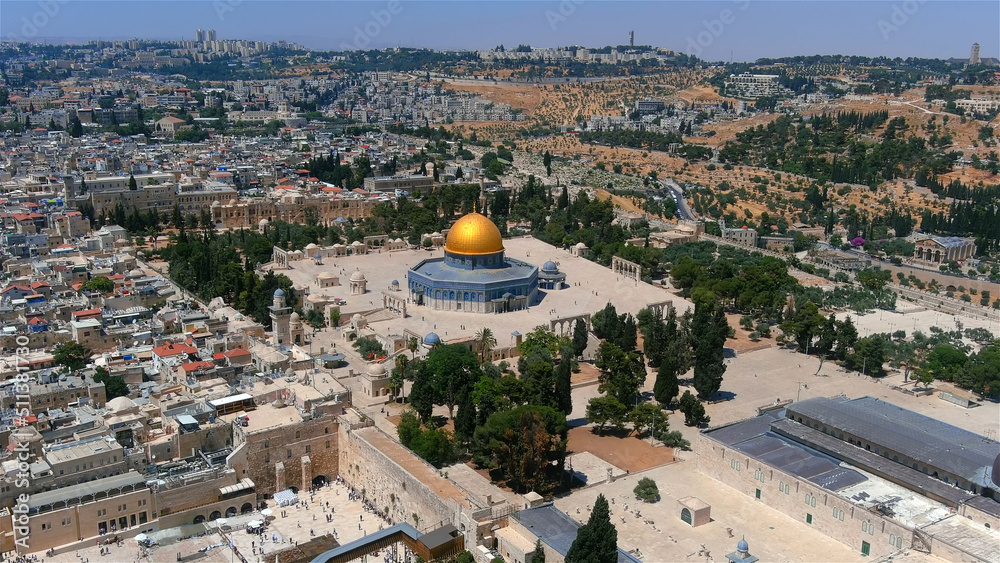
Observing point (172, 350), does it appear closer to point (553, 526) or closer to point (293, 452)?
point (293, 452)

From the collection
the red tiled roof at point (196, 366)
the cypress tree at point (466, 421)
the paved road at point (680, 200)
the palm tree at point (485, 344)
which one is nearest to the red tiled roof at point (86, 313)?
the red tiled roof at point (196, 366)

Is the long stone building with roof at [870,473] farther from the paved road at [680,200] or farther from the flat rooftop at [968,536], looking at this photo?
the paved road at [680,200]

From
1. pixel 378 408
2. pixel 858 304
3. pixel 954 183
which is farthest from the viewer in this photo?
pixel 954 183

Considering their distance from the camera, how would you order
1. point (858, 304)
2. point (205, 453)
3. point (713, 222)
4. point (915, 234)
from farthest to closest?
1. point (713, 222)
2. point (915, 234)
3. point (858, 304)
4. point (205, 453)

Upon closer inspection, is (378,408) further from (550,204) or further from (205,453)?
(550,204)

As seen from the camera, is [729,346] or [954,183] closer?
[729,346]

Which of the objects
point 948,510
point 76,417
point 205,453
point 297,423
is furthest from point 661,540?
point 76,417

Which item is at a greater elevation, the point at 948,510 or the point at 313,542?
the point at 948,510
